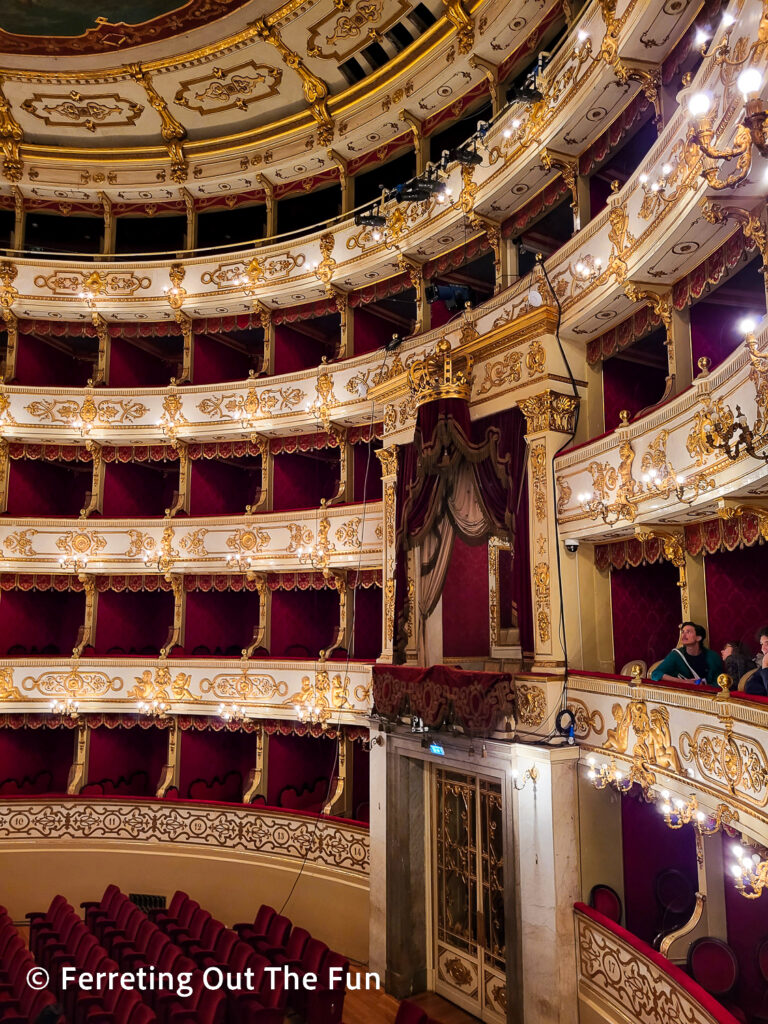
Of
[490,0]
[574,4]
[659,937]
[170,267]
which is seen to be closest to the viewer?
[659,937]

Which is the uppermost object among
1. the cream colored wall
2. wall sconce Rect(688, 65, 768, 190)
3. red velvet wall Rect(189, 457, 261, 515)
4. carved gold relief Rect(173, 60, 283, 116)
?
carved gold relief Rect(173, 60, 283, 116)

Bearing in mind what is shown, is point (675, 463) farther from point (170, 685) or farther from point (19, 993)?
point (170, 685)

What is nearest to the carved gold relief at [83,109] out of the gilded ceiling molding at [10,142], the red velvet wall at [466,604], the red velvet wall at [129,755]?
the gilded ceiling molding at [10,142]

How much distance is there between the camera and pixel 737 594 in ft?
25.2

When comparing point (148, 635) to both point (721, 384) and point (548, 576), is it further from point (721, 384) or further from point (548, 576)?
point (721, 384)

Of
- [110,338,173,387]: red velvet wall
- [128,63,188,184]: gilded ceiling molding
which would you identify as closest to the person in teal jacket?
[110,338,173,387]: red velvet wall

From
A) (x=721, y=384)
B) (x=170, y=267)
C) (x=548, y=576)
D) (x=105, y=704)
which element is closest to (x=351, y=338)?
(x=170, y=267)

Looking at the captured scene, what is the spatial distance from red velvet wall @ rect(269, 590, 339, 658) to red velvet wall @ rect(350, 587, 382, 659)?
1.20 meters

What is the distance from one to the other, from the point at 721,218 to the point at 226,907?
12.3 metres

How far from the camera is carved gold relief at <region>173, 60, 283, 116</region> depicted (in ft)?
42.7

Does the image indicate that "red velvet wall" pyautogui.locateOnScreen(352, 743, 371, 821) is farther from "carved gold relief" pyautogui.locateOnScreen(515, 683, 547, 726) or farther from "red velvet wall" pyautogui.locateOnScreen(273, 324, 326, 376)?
"red velvet wall" pyautogui.locateOnScreen(273, 324, 326, 376)

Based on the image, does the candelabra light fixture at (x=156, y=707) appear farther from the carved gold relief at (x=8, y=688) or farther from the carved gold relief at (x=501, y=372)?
the carved gold relief at (x=501, y=372)

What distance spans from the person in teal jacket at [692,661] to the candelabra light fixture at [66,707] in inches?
419

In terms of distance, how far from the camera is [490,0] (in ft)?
34.0
